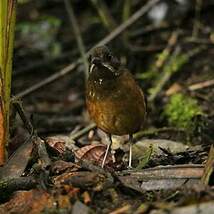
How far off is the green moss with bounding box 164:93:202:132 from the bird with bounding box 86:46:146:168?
1.74 m

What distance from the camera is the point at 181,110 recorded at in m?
6.11

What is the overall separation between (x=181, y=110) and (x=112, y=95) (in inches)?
88.7

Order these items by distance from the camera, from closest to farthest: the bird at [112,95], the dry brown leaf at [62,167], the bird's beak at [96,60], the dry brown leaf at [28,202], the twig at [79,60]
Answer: the dry brown leaf at [28,202], the dry brown leaf at [62,167], the bird's beak at [96,60], the bird at [112,95], the twig at [79,60]

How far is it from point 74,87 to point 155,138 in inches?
109

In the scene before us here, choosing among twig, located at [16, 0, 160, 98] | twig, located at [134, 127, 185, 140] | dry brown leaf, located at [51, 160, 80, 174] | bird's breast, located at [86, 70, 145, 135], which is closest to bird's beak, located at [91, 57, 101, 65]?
bird's breast, located at [86, 70, 145, 135]

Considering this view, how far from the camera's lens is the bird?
396 centimetres

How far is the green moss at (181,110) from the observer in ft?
19.5

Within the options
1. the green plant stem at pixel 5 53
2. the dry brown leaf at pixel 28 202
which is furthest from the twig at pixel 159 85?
the dry brown leaf at pixel 28 202

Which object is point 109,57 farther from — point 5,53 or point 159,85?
point 159,85

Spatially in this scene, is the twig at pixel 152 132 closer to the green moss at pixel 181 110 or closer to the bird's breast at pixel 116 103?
the green moss at pixel 181 110

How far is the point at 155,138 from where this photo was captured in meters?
5.41

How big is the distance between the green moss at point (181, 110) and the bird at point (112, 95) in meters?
1.74

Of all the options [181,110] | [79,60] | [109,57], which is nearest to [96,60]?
[109,57]

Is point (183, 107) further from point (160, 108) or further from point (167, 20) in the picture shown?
point (167, 20)
